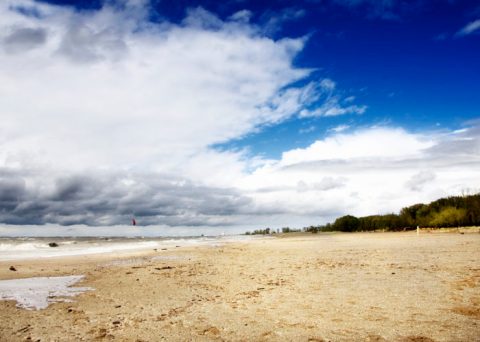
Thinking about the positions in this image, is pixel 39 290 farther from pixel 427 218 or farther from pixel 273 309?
pixel 427 218

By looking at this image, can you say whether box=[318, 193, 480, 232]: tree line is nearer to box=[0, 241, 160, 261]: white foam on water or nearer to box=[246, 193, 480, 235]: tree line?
box=[246, 193, 480, 235]: tree line

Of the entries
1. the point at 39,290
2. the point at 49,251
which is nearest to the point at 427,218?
the point at 49,251

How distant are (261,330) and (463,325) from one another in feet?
12.6

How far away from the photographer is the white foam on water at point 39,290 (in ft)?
32.2

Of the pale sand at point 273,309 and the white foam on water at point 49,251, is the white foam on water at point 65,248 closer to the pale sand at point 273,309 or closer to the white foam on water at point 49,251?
the white foam on water at point 49,251

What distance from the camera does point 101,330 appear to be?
22.9 ft

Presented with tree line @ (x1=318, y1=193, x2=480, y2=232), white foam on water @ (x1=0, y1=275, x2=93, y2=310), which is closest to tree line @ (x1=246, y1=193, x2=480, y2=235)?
tree line @ (x1=318, y1=193, x2=480, y2=232)

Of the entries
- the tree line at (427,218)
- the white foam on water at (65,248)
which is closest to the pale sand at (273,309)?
the white foam on water at (65,248)

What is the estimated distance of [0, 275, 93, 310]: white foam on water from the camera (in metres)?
9.80

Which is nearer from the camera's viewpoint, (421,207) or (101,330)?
(101,330)

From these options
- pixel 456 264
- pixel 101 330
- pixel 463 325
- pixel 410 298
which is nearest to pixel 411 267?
pixel 456 264

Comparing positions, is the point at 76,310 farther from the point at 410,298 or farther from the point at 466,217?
the point at 466,217

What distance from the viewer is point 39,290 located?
38.3 feet

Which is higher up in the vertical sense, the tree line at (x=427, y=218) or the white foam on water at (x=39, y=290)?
the tree line at (x=427, y=218)
